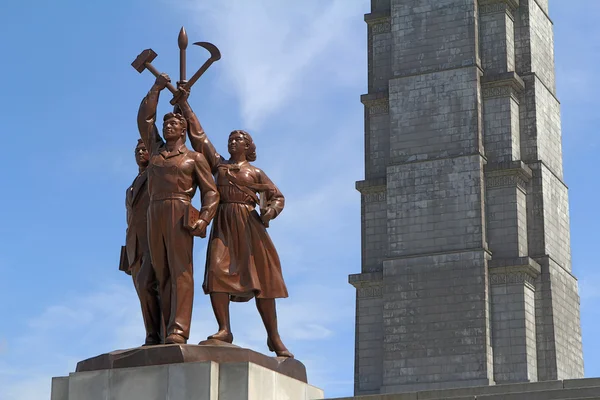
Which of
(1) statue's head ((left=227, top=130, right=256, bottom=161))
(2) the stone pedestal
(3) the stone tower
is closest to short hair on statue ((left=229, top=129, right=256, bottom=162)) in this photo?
(1) statue's head ((left=227, top=130, right=256, bottom=161))

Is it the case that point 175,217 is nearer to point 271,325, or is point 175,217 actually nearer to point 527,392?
point 271,325

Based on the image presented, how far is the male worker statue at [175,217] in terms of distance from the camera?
40.0ft

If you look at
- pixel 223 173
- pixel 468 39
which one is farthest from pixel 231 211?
pixel 468 39

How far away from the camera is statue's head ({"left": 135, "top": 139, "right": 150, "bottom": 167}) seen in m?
13.4

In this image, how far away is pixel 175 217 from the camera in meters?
12.3

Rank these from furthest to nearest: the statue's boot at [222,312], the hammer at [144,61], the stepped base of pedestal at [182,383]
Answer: the hammer at [144,61]
the statue's boot at [222,312]
the stepped base of pedestal at [182,383]

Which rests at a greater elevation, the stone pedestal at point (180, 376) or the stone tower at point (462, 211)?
the stone tower at point (462, 211)

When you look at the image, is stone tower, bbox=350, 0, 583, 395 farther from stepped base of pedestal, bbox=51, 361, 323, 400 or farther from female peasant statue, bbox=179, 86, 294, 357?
stepped base of pedestal, bbox=51, 361, 323, 400

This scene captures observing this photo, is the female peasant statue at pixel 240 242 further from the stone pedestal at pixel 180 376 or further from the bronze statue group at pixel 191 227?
the stone pedestal at pixel 180 376

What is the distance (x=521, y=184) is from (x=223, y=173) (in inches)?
1049

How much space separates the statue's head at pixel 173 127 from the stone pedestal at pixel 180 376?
86.6 inches

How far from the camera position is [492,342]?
121 feet

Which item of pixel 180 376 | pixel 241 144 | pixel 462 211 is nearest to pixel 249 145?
pixel 241 144

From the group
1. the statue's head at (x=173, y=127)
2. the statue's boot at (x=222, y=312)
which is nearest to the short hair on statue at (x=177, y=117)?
the statue's head at (x=173, y=127)
